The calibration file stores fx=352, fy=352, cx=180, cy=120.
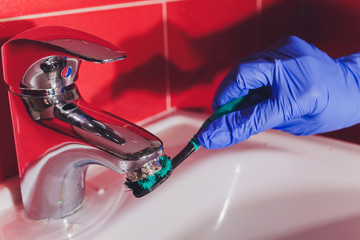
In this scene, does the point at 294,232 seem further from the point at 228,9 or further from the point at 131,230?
the point at 228,9

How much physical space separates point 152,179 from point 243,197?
176mm

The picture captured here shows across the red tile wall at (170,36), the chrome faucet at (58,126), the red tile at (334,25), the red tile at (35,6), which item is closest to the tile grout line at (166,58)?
the red tile wall at (170,36)

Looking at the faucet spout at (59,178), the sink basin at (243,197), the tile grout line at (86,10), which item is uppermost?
the tile grout line at (86,10)

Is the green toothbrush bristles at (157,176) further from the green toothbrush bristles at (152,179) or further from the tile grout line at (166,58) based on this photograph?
the tile grout line at (166,58)

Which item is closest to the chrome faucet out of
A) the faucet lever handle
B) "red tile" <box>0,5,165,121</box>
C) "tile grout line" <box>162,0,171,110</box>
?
the faucet lever handle

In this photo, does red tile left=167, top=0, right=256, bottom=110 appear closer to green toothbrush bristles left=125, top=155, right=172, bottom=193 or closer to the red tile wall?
the red tile wall

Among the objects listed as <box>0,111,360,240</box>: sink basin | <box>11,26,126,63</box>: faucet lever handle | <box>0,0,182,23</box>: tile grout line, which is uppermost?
<box>0,0,182,23</box>: tile grout line

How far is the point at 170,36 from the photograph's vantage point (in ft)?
1.74

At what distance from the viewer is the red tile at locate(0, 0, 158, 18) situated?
330mm

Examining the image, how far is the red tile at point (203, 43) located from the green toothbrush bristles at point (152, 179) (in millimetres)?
250

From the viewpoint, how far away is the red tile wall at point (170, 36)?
374mm

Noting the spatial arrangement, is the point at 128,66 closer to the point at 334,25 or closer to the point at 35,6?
the point at 35,6

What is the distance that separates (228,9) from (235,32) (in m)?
0.05

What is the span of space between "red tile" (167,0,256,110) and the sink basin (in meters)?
0.14
